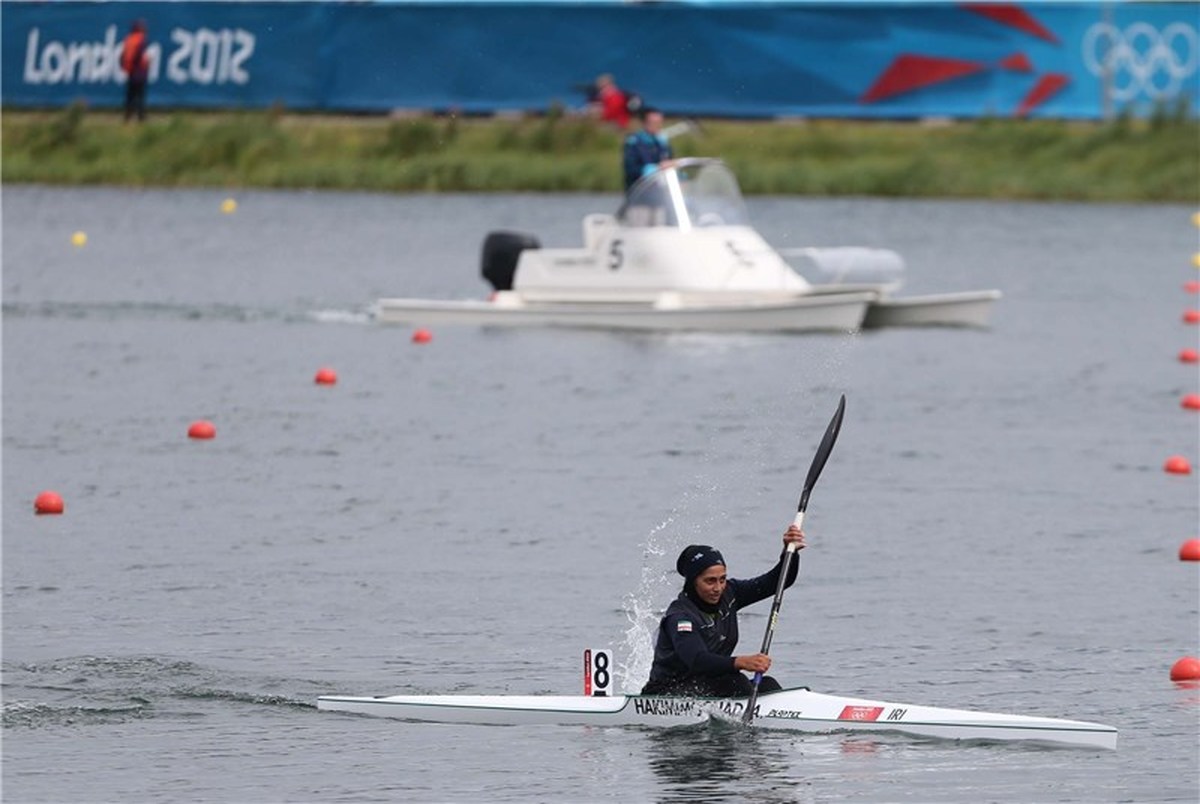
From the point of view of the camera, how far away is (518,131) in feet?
188

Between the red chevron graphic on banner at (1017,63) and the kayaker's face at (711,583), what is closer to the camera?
the kayaker's face at (711,583)

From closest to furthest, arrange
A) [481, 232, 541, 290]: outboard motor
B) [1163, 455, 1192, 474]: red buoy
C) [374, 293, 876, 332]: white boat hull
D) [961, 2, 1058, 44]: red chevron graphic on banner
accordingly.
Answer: [1163, 455, 1192, 474]: red buoy → [374, 293, 876, 332]: white boat hull → [481, 232, 541, 290]: outboard motor → [961, 2, 1058, 44]: red chevron graphic on banner

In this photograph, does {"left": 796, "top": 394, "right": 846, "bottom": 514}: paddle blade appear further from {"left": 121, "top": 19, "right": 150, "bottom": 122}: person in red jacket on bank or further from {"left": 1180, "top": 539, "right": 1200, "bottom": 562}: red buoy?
{"left": 121, "top": 19, "right": 150, "bottom": 122}: person in red jacket on bank

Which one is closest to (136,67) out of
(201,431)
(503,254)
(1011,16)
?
(1011,16)

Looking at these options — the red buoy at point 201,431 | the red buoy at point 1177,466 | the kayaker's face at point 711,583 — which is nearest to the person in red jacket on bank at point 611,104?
the red buoy at point 201,431

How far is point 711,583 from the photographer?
1503 centimetres

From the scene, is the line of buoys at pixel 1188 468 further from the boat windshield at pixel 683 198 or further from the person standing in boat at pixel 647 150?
the person standing in boat at pixel 647 150

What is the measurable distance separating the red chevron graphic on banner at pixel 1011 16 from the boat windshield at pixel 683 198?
23.3 metres

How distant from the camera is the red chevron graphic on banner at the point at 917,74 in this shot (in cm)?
5700

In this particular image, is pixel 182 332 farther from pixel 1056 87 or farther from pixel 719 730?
pixel 1056 87

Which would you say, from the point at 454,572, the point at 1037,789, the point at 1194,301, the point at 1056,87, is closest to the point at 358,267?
the point at 1194,301

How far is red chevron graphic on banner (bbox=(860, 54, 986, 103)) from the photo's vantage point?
5700 cm

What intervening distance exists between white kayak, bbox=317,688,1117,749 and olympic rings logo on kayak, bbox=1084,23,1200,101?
42.8 metres

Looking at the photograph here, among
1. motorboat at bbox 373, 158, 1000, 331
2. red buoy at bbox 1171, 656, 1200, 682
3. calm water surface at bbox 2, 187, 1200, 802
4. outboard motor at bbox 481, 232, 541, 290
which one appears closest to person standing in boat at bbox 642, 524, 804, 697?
calm water surface at bbox 2, 187, 1200, 802
